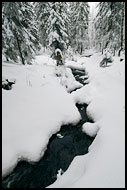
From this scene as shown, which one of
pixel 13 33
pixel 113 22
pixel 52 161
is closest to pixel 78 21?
pixel 113 22

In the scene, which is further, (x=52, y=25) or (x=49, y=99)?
(x=52, y=25)

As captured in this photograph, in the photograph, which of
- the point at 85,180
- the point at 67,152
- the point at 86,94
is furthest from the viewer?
the point at 86,94

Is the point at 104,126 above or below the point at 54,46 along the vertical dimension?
below

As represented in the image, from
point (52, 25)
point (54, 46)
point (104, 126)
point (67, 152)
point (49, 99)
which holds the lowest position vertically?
point (67, 152)

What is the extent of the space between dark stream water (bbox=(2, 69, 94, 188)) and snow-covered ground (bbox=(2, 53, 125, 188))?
258 mm

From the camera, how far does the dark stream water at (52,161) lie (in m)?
4.75

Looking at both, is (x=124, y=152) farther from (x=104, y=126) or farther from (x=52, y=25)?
(x=52, y=25)

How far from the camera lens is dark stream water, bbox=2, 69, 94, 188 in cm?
475

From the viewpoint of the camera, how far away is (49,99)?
845cm

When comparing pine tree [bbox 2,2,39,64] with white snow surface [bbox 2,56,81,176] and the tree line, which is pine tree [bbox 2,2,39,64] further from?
white snow surface [bbox 2,56,81,176]

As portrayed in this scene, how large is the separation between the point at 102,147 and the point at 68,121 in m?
2.48

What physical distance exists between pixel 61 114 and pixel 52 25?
365 inches

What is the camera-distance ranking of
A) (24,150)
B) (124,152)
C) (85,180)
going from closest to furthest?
(85,180)
(124,152)
(24,150)

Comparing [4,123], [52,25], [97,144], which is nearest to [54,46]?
[52,25]
